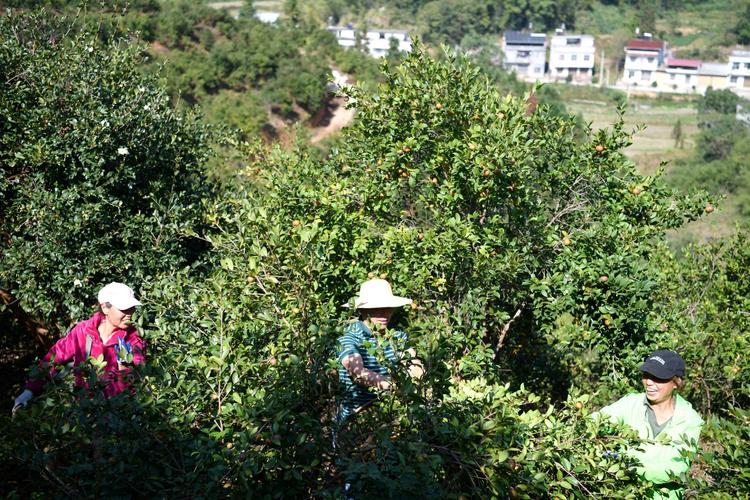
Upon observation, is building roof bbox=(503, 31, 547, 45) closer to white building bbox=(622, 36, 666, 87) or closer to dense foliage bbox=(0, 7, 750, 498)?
white building bbox=(622, 36, 666, 87)

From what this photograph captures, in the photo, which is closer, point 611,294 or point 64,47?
point 611,294

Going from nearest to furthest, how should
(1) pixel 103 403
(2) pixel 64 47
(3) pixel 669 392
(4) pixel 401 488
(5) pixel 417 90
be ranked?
1. (4) pixel 401 488
2. (1) pixel 103 403
3. (3) pixel 669 392
4. (5) pixel 417 90
5. (2) pixel 64 47

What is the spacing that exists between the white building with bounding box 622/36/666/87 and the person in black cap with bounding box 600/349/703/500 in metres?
91.9

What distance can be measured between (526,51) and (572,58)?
5.98 meters

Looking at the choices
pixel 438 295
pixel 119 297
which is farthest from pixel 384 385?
pixel 438 295

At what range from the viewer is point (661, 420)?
4.04m

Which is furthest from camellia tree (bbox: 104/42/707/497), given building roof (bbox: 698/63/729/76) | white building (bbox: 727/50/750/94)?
building roof (bbox: 698/63/729/76)

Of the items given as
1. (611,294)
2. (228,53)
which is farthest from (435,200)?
(228,53)

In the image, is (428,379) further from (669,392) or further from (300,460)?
(669,392)

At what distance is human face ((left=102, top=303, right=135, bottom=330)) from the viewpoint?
4.32 m

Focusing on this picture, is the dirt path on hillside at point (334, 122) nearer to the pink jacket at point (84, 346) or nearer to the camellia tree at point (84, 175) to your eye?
the camellia tree at point (84, 175)

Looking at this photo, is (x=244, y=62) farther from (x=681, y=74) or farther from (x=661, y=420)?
(x=681, y=74)

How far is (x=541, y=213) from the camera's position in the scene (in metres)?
5.93

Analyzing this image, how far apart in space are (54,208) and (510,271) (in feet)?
11.1
